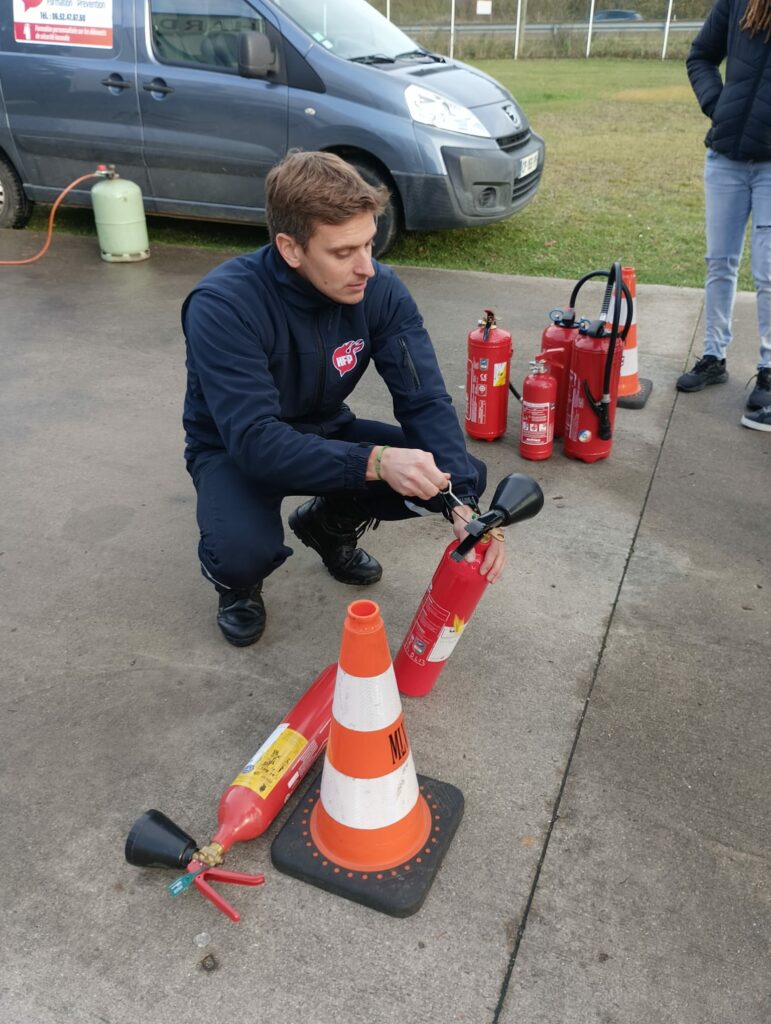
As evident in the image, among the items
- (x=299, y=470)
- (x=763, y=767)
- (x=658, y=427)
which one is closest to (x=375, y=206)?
(x=299, y=470)

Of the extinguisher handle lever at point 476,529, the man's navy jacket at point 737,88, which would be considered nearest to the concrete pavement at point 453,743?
the extinguisher handle lever at point 476,529

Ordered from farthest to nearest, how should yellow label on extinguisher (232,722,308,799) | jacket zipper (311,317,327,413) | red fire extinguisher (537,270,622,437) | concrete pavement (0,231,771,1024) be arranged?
1. red fire extinguisher (537,270,622,437)
2. jacket zipper (311,317,327,413)
3. yellow label on extinguisher (232,722,308,799)
4. concrete pavement (0,231,771,1024)

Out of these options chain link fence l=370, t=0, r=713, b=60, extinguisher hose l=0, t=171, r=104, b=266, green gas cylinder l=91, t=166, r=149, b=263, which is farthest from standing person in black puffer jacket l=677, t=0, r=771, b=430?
chain link fence l=370, t=0, r=713, b=60

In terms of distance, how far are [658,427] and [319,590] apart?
206 cm

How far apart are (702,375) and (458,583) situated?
2.84m

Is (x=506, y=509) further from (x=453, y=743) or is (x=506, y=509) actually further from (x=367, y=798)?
(x=367, y=798)

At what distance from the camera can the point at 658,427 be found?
4270 mm

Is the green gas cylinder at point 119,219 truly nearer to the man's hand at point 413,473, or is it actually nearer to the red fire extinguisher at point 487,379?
the red fire extinguisher at point 487,379

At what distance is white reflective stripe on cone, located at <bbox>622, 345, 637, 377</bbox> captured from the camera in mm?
4430

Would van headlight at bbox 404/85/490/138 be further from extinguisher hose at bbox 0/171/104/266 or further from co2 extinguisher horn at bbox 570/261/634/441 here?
co2 extinguisher horn at bbox 570/261/634/441

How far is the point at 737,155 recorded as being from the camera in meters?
4.04

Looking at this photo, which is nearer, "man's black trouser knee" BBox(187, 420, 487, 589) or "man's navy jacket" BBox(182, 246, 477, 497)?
"man's navy jacket" BBox(182, 246, 477, 497)

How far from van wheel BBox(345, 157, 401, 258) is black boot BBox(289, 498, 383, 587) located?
3814 mm

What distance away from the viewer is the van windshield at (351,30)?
253 inches
